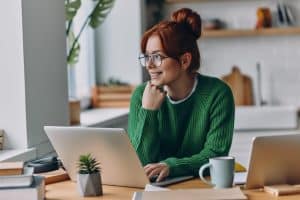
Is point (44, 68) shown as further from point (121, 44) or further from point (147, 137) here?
point (121, 44)

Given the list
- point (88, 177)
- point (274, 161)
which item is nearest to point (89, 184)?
point (88, 177)

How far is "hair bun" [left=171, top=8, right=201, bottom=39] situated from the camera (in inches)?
107

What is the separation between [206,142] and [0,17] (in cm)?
100

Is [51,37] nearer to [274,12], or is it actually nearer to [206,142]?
[206,142]

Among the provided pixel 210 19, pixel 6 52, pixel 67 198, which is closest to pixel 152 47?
pixel 6 52

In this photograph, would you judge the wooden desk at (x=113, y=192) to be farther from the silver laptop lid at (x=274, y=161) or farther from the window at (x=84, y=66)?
the window at (x=84, y=66)

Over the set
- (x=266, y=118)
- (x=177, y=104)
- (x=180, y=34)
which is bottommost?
(x=266, y=118)

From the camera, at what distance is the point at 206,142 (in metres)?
2.57

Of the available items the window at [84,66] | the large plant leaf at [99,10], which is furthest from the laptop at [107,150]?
the window at [84,66]

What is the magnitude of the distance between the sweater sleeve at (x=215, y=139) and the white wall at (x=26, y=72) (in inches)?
29.0

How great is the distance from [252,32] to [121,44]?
934 mm

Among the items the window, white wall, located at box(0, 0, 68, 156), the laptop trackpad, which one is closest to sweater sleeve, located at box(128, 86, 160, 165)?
the laptop trackpad

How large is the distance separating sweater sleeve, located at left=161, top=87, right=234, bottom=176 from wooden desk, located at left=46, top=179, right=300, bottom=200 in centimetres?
8

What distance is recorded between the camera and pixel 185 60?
2.73 m
